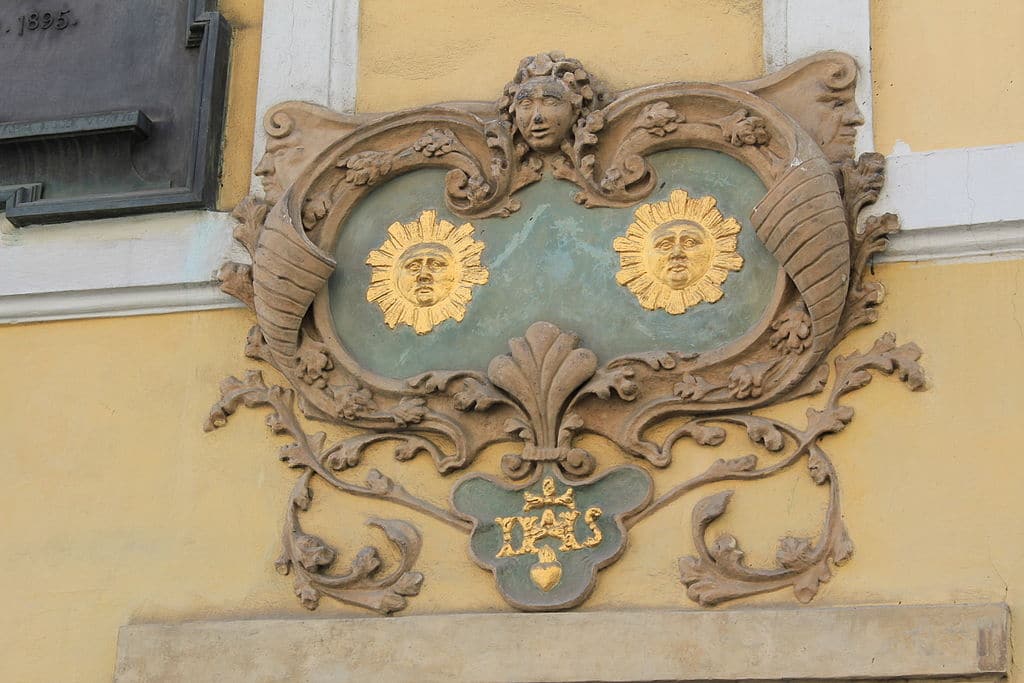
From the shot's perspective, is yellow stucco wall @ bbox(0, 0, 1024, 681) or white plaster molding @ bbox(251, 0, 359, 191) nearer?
yellow stucco wall @ bbox(0, 0, 1024, 681)

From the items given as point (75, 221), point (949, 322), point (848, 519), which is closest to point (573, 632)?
point (848, 519)

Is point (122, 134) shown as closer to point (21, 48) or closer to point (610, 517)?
point (21, 48)

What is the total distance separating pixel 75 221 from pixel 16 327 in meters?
0.36

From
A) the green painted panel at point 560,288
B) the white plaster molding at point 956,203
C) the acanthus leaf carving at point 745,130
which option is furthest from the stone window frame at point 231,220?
the green painted panel at point 560,288

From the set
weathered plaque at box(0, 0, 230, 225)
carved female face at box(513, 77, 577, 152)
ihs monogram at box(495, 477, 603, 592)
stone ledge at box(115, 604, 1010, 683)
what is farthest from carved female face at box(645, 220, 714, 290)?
weathered plaque at box(0, 0, 230, 225)

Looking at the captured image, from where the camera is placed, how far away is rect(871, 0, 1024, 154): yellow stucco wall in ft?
18.0

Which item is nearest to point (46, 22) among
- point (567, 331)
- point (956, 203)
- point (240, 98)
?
point (240, 98)

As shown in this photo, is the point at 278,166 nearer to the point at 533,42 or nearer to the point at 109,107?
the point at 109,107

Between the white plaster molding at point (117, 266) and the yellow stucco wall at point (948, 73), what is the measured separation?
6.21 ft

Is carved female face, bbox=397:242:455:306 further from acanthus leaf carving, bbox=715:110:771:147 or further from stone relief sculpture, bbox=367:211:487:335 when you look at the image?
acanthus leaf carving, bbox=715:110:771:147

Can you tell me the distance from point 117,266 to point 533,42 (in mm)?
1370

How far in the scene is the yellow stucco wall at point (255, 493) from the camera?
511 centimetres

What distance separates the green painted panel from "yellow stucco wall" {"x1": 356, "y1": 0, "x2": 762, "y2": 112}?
302 mm

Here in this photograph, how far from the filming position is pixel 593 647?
204 inches
